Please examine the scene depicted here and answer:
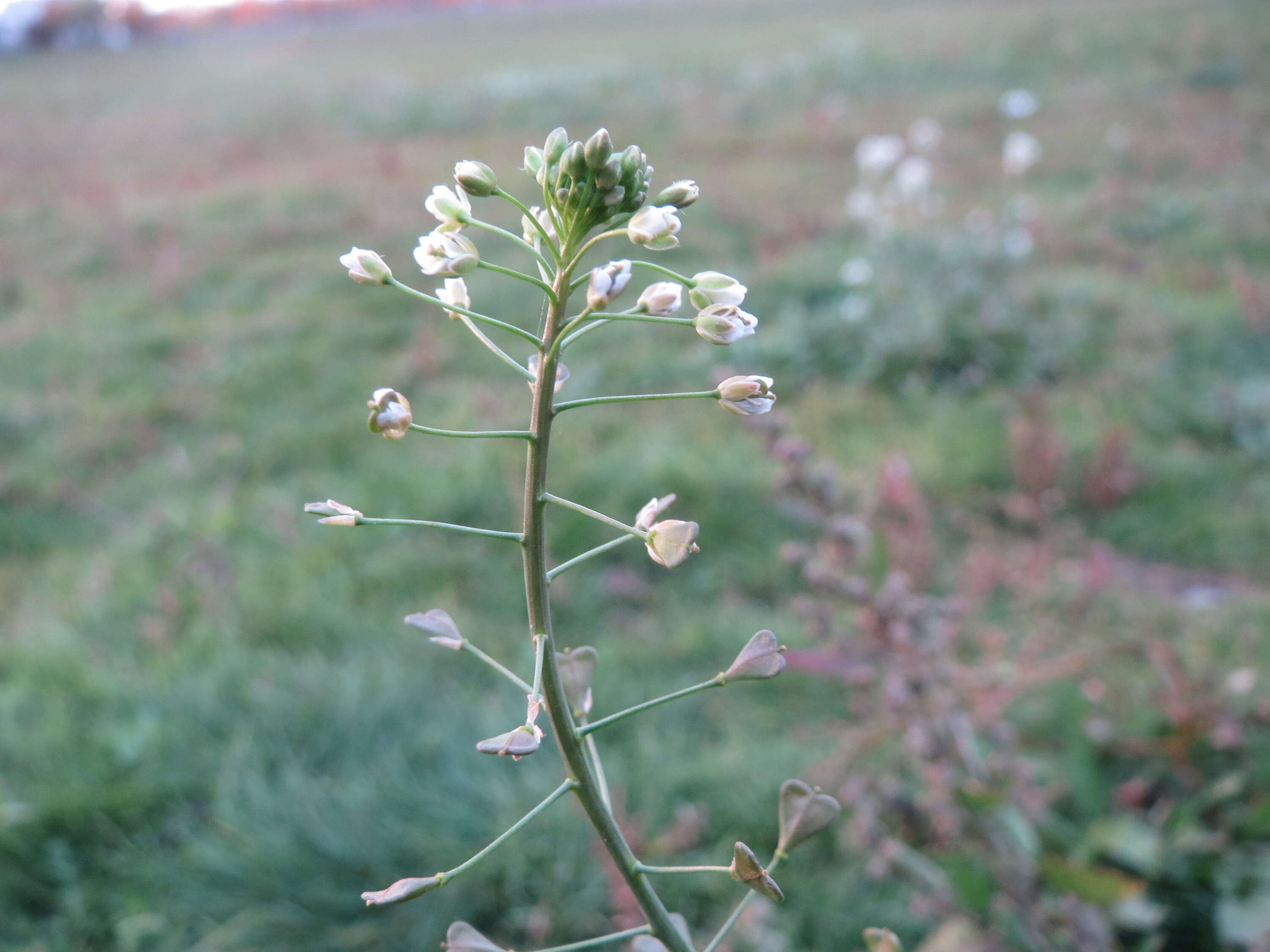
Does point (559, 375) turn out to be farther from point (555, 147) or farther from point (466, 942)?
point (466, 942)

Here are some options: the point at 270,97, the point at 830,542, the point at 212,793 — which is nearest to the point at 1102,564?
the point at 830,542

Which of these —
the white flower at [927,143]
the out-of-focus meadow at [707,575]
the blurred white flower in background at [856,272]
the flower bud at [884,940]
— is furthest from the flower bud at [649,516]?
the white flower at [927,143]

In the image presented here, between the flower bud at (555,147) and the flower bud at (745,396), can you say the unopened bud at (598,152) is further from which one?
the flower bud at (745,396)

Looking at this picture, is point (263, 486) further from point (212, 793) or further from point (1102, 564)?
point (1102, 564)

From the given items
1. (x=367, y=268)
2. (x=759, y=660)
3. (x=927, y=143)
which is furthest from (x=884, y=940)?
(x=927, y=143)

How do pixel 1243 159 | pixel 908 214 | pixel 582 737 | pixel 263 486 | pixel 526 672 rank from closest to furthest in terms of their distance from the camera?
pixel 582 737 < pixel 526 672 < pixel 263 486 < pixel 908 214 < pixel 1243 159

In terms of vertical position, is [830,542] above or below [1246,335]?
above
